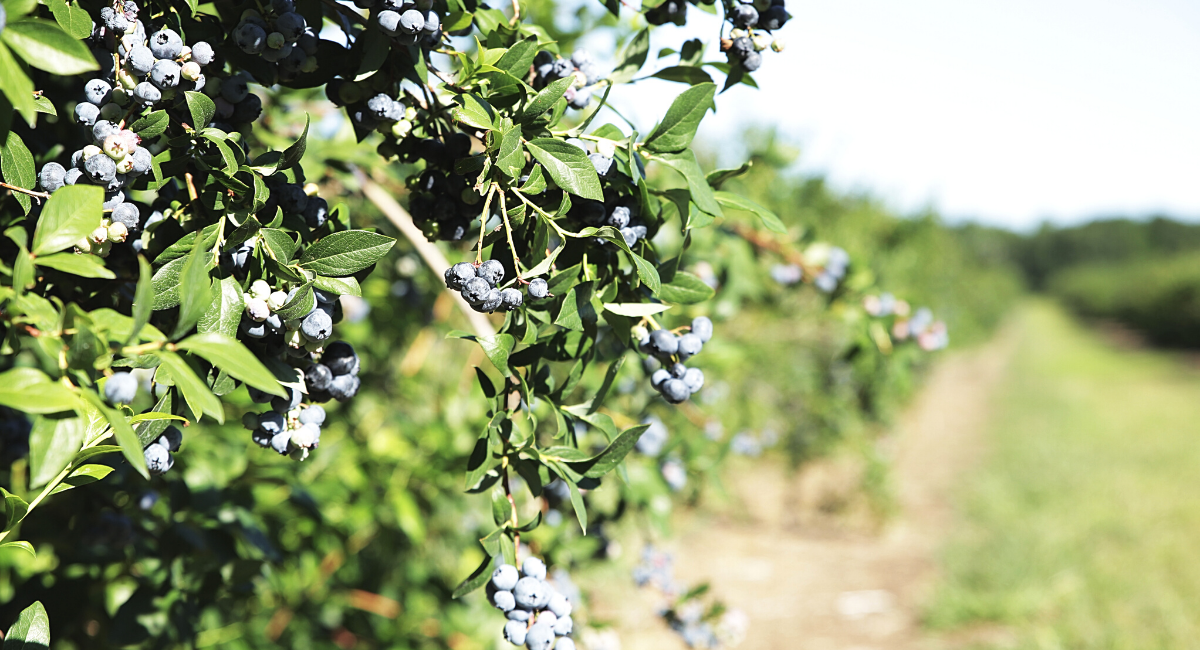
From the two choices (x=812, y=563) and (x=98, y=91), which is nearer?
(x=98, y=91)

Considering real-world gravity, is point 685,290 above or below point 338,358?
above

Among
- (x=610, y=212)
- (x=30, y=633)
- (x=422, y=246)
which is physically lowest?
(x=30, y=633)

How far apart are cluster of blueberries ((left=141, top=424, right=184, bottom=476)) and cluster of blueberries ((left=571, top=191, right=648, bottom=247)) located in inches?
16.3

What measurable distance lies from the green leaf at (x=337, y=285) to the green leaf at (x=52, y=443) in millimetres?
203

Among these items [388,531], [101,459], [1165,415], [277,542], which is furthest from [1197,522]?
[101,459]

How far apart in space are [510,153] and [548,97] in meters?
0.06

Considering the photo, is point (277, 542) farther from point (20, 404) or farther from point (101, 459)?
point (20, 404)

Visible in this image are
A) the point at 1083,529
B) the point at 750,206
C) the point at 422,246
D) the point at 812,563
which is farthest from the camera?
the point at 1083,529

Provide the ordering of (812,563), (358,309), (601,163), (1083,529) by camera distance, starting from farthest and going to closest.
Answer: (1083,529)
(812,563)
(358,309)
(601,163)

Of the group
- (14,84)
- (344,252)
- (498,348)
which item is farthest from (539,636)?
(14,84)

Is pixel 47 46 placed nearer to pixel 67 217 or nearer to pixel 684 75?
pixel 67 217

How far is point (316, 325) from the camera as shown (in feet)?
2.14

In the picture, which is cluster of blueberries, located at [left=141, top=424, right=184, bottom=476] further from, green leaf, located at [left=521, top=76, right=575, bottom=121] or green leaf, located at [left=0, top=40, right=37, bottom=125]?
green leaf, located at [left=521, top=76, right=575, bottom=121]

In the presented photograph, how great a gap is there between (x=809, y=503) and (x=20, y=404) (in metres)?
6.54
